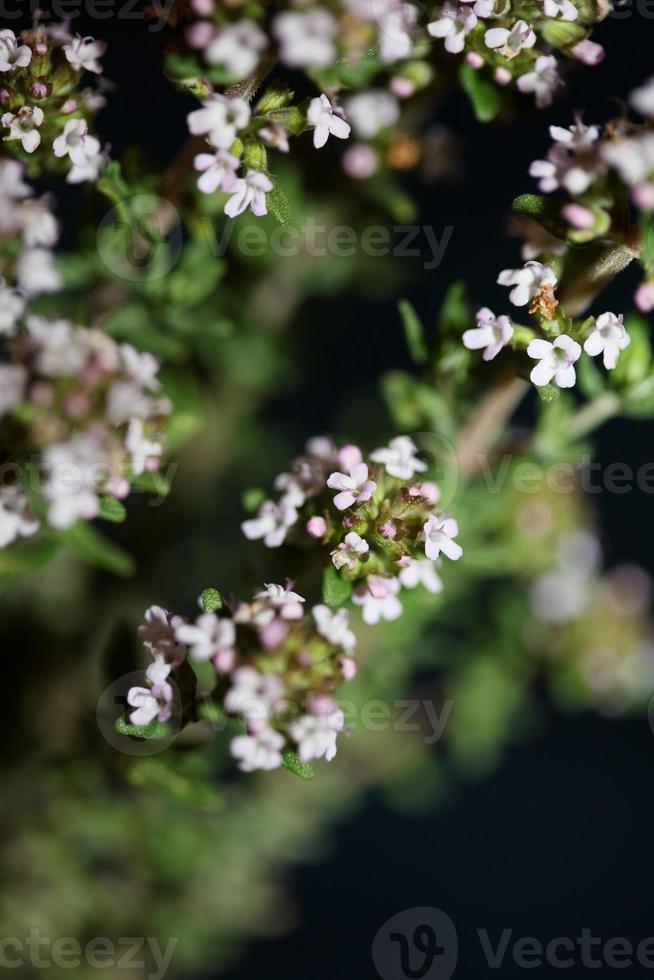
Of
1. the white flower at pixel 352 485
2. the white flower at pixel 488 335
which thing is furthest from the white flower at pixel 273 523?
the white flower at pixel 488 335

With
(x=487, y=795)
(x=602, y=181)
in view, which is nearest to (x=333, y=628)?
(x=602, y=181)

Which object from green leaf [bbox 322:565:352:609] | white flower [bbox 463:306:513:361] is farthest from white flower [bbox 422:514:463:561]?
white flower [bbox 463:306:513:361]

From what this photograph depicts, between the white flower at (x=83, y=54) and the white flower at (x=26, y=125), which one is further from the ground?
the white flower at (x=83, y=54)

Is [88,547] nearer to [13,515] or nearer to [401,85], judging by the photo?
[13,515]

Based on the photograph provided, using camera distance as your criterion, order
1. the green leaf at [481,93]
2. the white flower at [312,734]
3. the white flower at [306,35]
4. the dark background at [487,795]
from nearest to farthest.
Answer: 1. the white flower at [306,35]
2. the white flower at [312,734]
3. the green leaf at [481,93]
4. the dark background at [487,795]

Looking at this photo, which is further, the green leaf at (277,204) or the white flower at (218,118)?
the green leaf at (277,204)

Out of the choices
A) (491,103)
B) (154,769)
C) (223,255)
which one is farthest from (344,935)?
(491,103)

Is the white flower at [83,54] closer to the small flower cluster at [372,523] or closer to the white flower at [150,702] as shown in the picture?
the small flower cluster at [372,523]
